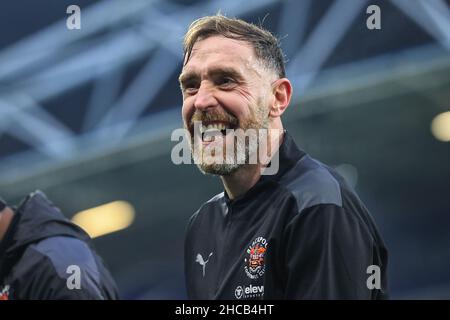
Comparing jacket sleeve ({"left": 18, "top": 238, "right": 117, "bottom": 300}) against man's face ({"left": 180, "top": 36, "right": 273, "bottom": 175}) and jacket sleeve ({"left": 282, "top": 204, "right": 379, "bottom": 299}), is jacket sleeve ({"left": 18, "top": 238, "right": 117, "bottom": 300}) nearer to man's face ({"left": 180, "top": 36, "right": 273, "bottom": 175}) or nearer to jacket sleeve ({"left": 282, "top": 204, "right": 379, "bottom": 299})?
man's face ({"left": 180, "top": 36, "right": 273, "bottom": 175})

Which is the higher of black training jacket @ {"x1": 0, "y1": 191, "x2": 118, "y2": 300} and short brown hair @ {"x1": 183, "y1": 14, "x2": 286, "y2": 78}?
short brown hair @ {"x1": 183, "y1": 14, "x2": 286, "y2": 78}

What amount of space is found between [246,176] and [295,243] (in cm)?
35

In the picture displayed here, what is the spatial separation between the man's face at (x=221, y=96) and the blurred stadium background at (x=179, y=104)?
4.40 metres

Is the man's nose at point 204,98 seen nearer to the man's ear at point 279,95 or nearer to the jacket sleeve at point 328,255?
the man's ear at point 279,95

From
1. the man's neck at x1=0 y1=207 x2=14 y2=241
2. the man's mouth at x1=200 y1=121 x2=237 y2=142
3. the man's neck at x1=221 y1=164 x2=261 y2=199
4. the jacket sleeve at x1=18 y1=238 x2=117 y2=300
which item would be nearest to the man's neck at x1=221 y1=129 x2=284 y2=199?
the man's neck at x1=221 y1=164 x2=261 y2=199

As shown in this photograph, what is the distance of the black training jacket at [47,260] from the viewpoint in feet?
8.46

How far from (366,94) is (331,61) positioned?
43cm

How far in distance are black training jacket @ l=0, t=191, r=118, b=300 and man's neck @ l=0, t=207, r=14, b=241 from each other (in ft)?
0.05

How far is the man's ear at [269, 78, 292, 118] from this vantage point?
2.35 metres

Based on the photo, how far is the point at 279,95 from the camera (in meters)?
2.37

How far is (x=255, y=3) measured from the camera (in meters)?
6.83

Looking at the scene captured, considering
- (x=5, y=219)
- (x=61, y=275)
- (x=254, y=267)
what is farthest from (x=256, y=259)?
(x=5, y=219)

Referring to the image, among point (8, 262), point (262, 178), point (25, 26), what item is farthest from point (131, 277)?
point (262, 178)

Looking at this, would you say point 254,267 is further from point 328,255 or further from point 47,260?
point 47,260
